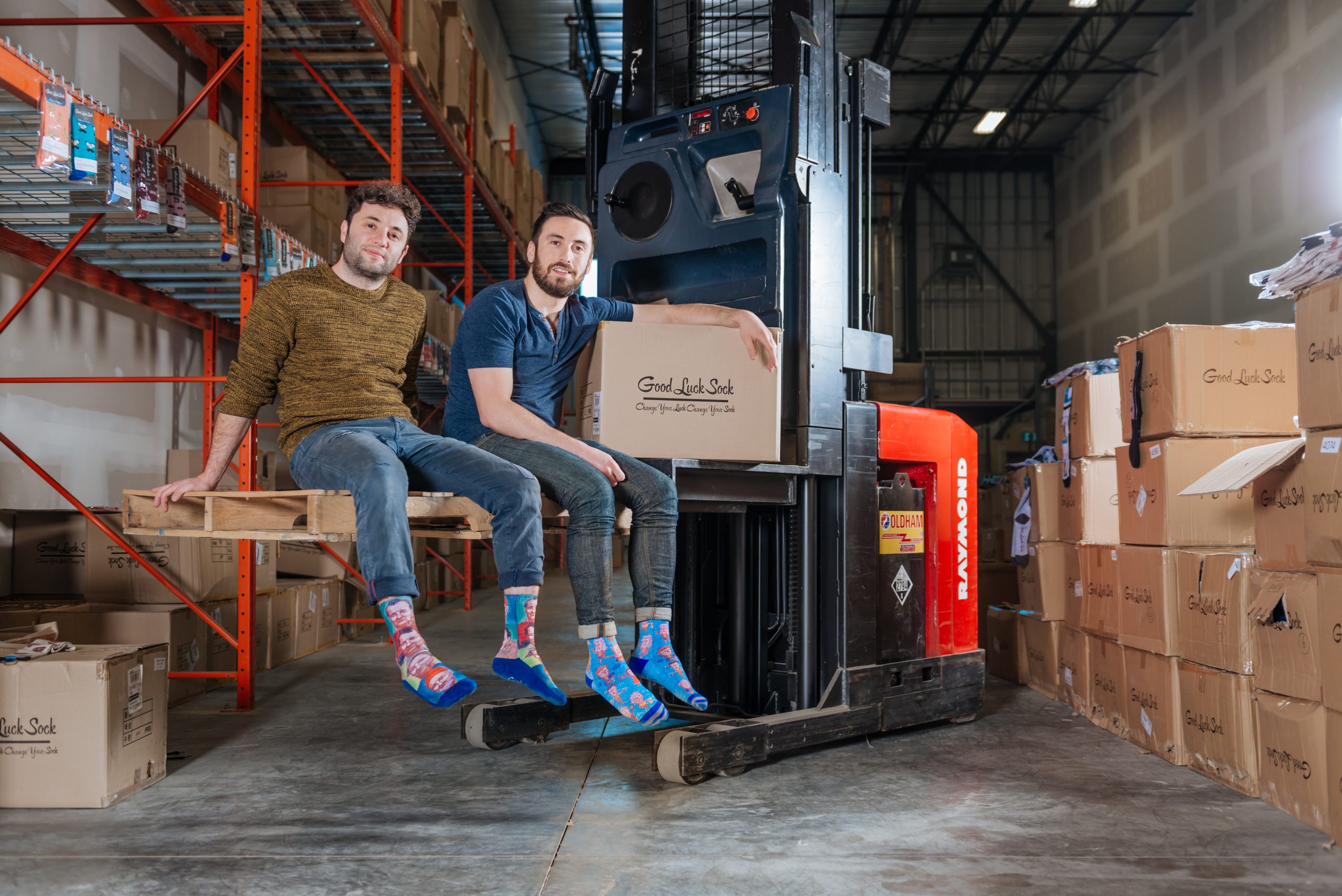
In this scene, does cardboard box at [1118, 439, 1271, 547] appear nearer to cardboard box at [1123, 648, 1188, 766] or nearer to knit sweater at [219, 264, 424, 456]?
cardboard box at [1123, 648, 1188, 766]

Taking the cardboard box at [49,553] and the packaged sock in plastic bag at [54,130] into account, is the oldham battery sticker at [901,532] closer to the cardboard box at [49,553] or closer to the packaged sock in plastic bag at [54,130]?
the packaged sock in plastic bag at [54,130]

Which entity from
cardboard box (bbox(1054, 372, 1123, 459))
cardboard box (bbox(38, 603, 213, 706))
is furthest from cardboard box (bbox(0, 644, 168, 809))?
cardboard box (bbox(1054, 372, 1123, 459))

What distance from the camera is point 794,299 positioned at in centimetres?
396

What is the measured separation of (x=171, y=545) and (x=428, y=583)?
5027 mm

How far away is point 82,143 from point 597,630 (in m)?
2.16

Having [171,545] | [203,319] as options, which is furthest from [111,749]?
[203,319]

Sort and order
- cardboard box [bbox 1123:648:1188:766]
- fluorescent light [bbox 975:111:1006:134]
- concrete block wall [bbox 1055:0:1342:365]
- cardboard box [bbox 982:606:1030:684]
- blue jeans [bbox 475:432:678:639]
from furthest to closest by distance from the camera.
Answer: fluorescent light [bbox 975:111:1006:134] → concrete block wall [bbox 1055:0:1342:365] → cardboard box [bbox 982:606:1030:684] → cardboard box [bbox 1123:648:1188:766] → blue jeans [bbox 475:432:678:639]

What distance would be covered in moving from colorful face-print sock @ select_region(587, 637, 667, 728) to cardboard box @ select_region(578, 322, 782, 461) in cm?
70

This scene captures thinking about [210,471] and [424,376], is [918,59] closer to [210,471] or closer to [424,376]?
[424,376]

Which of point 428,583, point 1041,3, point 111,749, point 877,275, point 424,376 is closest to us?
point 111,749

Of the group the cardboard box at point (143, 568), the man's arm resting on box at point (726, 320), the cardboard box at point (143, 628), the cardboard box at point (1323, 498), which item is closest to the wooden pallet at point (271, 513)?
the man's arm resting on box at point (726, 320)

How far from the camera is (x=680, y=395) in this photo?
11.5ft

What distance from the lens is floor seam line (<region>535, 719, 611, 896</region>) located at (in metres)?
2.45

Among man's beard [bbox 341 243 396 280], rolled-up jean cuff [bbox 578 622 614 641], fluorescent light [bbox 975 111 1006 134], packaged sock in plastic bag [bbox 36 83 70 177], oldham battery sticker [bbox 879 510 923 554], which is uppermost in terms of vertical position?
fluorescent light [bbox 975 111 1006 134]
